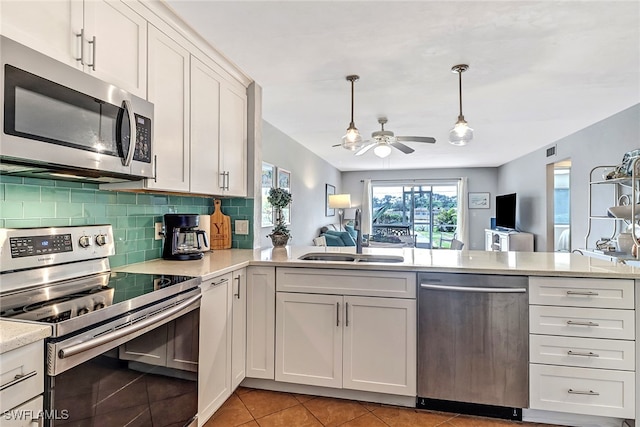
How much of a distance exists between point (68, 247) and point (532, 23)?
106 inches

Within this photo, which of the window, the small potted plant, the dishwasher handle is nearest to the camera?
the dishwasher handle

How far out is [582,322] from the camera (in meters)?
1.78

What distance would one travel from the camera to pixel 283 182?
15.4 ft

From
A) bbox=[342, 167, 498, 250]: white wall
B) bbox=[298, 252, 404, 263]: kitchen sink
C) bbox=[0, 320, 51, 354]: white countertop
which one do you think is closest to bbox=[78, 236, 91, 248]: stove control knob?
bbox=[0, 320, 51, 354]: white countertop

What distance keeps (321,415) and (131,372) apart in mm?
1154

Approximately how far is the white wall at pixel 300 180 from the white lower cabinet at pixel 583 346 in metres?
2.61

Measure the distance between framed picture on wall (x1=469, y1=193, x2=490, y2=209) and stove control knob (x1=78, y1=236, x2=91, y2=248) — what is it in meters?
8.68

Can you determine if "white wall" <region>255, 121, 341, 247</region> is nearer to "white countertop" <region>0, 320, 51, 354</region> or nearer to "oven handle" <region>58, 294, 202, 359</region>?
"oven handle" <region>58, 294, 202, 359</region>

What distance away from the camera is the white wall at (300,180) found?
14.0 feet

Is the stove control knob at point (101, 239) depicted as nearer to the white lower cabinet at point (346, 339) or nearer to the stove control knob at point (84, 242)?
the stove control knob at point (84, 242)

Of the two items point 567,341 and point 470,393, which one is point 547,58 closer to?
point 567,341

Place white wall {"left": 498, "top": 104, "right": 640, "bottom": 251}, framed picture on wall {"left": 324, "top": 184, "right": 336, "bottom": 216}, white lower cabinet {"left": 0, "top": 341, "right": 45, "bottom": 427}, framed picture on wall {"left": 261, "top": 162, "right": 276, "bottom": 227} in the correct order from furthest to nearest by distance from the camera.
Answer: framed picture on wall {"left": 324, "top": 184, "right": 336, "bottom": 216} < framed picture on wall {"left": 261, "top": 162, "right": 276, "bottom": 227} < white wall {"left": 498, "top": 104, "right": 640, "bottom": 251} < white lower cabinet {"left": 0, "top": 341, "right": 45, "bottom": 427}

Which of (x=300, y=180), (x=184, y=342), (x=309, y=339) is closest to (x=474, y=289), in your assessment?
(x=309, y=339)

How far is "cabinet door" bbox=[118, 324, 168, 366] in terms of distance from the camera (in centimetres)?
121
